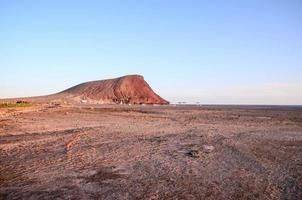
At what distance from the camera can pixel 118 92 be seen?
14775 centimetres

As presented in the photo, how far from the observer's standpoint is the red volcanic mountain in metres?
141

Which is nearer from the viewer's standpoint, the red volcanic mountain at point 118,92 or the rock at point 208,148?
the rock at point 208,148

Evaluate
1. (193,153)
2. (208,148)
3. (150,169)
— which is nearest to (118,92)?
(208,148)

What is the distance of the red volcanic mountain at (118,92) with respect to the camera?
141375 millimetres

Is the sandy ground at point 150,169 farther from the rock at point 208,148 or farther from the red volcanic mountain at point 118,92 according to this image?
the red volcanic mountain at point 118,92

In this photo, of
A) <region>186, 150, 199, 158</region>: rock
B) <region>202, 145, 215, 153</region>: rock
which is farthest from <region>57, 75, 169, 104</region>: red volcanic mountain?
<region>186, 150, 199, 158</region>: rock

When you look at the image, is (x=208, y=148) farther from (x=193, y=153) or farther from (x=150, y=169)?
(x=150, y=169)

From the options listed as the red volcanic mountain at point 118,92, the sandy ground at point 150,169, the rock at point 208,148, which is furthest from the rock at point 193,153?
the red volcanic mountain at point 118,92

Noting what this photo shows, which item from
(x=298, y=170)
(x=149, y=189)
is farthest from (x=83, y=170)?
(x=298, y=170)

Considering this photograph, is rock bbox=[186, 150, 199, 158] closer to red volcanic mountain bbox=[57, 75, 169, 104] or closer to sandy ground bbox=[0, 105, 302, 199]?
sandy ground bbox=[0, 105, 302, 199]

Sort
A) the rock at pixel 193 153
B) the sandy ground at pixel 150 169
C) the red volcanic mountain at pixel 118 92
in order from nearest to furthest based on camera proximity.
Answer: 1. the sandy ground at pixel 150 169
2. the rock at pixel 193 153
3. the red volcanic mountain at pixel 118 92

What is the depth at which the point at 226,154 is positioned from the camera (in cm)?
1209

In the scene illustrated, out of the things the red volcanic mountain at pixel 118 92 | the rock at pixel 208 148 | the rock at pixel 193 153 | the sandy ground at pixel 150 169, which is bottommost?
the sandy ground at pixel 150 169

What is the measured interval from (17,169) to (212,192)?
18.3ft
